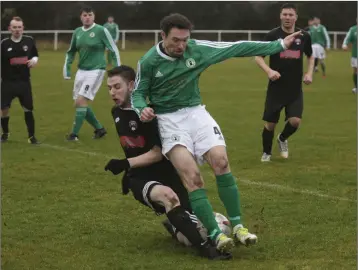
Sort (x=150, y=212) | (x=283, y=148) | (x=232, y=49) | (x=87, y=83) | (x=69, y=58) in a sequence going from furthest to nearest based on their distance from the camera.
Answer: (x=69, y=58)
(x=87, y=83)
(x=283, y=148)
(x=150, y=212)
(x=232, y=49)

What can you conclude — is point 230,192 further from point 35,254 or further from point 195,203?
point 35,254

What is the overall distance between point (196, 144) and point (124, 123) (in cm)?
66

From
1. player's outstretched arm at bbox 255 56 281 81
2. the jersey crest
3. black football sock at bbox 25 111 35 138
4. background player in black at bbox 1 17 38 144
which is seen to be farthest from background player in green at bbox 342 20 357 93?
the jersey crest

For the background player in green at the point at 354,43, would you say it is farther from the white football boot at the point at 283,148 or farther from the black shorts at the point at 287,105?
the black shorts at the point at 287,105

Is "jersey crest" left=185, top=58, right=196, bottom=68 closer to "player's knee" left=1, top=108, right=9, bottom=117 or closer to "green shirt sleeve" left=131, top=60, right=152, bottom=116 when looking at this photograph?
"green shirt sleeve" left=131, top=60, right=152, bottom=116

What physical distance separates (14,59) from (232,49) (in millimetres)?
6682

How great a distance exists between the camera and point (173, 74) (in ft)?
21.0

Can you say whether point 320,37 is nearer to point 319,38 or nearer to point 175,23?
point 319,38

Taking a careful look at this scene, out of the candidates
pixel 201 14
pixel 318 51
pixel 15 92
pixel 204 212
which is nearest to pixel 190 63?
pixel 204 212

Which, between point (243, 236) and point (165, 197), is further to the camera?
point (165, 197)

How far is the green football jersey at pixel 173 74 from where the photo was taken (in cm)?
639

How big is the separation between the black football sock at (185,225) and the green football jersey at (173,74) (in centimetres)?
88

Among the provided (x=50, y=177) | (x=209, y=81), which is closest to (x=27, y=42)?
(x=50, y=177)

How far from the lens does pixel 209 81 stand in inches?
1007
